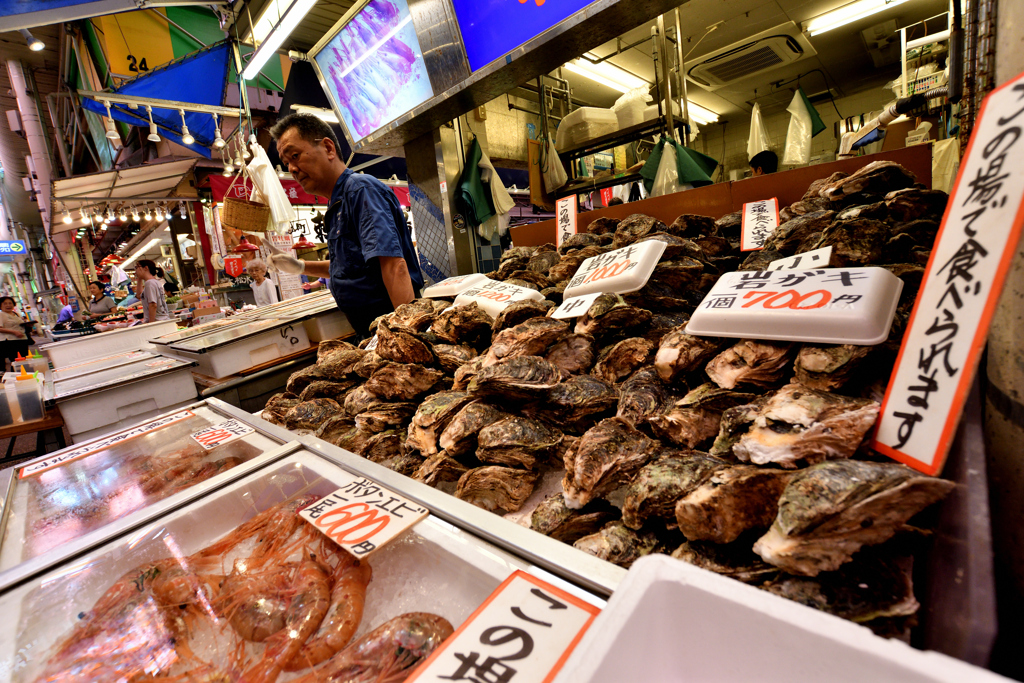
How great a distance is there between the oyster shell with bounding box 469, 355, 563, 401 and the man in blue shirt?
1.89 metres

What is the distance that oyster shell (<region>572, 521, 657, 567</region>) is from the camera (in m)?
0.76

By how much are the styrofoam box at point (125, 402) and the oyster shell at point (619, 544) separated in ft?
11.9

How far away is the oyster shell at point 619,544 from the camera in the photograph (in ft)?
2.49

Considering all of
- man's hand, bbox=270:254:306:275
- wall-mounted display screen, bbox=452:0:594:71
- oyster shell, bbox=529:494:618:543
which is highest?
wall-mounted display screen, bbox=452:0:594:71

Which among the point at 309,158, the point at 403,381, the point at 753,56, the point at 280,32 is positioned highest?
the point at 753,56

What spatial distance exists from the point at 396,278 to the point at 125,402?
2195 mm

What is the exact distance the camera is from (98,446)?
1546 millimetres

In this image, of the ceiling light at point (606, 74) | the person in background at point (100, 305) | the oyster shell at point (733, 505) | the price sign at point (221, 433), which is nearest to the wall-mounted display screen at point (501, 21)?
the oyster shell at point (733, 505)

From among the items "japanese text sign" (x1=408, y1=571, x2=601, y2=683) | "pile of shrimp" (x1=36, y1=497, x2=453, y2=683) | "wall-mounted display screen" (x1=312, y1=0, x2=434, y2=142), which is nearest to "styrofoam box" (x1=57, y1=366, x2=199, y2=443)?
"wall-mounted display screen" (x1=312, y1=0, x2=434, y2=142)

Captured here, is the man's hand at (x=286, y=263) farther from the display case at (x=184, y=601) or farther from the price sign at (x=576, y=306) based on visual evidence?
the display case at (x=184, y=601)

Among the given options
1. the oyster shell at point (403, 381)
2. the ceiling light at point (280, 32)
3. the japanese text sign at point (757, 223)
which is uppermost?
the ceiling light at point (280, 32)

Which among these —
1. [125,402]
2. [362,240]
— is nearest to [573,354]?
[362,240]

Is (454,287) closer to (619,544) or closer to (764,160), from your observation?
(619,544)

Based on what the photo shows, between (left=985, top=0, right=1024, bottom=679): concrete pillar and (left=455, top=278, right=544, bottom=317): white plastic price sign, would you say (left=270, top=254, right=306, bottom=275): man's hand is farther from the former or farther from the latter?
(left=985, top=0, right=1024, bottom=679): concrete pillar
